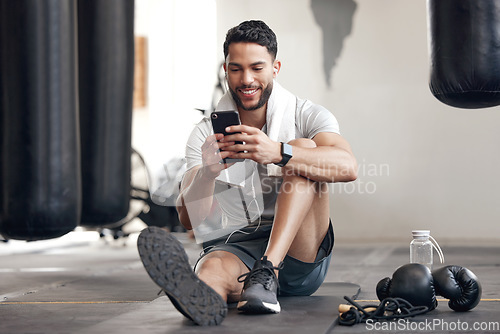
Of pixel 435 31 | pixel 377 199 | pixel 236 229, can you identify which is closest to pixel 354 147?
pixel 377 199

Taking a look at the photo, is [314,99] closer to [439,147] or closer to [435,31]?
[439,147]

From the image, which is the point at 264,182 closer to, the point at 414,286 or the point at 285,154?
the point at 285,154

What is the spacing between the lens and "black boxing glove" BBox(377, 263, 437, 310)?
1.85 m

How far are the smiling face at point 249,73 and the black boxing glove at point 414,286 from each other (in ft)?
2.36

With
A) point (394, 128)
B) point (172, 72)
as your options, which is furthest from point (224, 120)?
point (172, 72)

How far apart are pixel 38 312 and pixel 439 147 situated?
4.69 m

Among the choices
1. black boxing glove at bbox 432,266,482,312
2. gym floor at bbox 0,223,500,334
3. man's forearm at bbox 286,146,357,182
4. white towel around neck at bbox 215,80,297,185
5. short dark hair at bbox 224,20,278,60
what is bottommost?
gym floor at bbox 0,223,500,334

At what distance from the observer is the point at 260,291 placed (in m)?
1.81

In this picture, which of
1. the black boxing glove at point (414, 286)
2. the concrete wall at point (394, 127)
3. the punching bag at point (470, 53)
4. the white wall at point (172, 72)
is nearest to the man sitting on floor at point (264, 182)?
the black boxing glove at point (414, 286)

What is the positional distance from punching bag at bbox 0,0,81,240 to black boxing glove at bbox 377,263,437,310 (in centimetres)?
119

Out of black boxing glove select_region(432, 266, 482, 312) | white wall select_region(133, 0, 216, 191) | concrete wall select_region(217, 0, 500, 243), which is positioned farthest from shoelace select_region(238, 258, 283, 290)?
white wall select_region(133, 0, 216, 191)

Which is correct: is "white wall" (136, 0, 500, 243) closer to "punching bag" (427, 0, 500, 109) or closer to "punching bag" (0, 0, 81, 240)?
"punching bag" (427, 0, 500, 109)

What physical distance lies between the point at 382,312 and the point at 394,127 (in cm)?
458

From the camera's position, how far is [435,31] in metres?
2.57
